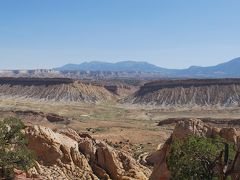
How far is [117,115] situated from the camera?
15925 centimetres

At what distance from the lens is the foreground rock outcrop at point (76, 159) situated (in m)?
42.7

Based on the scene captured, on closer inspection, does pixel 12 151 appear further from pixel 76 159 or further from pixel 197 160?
pixel 197 160

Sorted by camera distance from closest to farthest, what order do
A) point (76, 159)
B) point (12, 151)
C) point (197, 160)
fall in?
1. point (197, 160)
2. point (12, 151)
3. point (76, 159)

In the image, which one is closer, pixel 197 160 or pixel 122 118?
pixel 197 160

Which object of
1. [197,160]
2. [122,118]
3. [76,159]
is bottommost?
[122,118]

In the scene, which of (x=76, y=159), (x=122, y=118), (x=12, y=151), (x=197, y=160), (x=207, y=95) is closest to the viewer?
(x=197, y=160)

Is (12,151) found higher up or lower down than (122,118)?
higher up

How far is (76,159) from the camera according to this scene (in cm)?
4416

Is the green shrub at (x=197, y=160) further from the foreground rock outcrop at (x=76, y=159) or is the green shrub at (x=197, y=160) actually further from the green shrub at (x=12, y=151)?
the foreground rock outcrop at (x=76, y=159)

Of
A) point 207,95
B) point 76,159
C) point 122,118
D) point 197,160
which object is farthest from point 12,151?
point 207,95

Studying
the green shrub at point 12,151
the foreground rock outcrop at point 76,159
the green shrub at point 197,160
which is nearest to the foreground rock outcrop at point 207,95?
the foreground rock outcrop at point 76,159

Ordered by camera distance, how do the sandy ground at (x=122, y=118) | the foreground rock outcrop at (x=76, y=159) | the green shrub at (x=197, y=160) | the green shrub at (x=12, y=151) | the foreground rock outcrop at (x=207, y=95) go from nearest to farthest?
the green shrub at (x=197, y=160) → the green shrub at (x=12, y=151) → the foreground rock outcrop at (x=76, y=159) → the sandy ground at (x=122, y=118) → the foreground rock outcrop at (x=207, y=95)

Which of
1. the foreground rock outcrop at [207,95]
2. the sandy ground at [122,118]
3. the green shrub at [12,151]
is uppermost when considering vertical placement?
the green shrub at [12,151]

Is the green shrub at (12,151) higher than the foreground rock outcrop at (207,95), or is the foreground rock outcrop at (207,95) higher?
the green shrub at (12,151)
